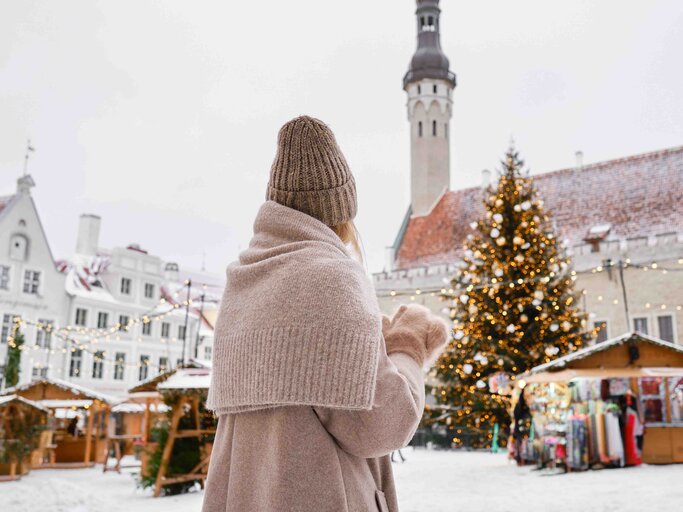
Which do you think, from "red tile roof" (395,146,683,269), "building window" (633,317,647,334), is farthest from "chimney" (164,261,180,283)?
"building window" (633,317,647,334)

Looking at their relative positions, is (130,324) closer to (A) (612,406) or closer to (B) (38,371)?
(B) (38,371)

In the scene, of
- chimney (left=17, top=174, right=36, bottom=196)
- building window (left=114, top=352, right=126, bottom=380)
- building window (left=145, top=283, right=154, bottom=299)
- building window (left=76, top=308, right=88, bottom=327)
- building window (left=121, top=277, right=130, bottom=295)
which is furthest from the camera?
building window (left=145, top=283, right=154, bottom=299)

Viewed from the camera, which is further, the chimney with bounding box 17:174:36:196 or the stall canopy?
the chimney with bounding box 17:174:36:196

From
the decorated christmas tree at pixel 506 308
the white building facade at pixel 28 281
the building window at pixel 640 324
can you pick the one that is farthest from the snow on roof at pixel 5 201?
the building window at pixel 640 324

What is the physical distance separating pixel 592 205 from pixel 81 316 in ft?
77.6

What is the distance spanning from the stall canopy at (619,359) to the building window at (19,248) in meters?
24.0

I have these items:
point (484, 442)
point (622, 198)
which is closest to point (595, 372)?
point (484, 442)

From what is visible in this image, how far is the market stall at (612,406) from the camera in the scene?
1343 cm

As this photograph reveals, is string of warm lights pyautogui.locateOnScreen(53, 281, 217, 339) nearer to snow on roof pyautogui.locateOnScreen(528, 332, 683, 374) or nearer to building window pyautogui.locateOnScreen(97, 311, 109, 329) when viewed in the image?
building window pyautogui.locateOnScreen(97, 311, 109, 329)

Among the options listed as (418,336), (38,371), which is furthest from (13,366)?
(418,336)

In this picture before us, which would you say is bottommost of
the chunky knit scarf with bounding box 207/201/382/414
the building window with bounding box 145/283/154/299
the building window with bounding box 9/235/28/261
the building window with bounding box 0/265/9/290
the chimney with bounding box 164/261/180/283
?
the chunky knit scarf with bounding box 207/201/382/414

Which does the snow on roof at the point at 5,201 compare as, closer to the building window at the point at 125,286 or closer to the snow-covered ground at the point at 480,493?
the building window at the point at 125,286

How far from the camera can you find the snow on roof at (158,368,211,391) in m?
10.1

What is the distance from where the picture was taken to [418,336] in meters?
1.74
